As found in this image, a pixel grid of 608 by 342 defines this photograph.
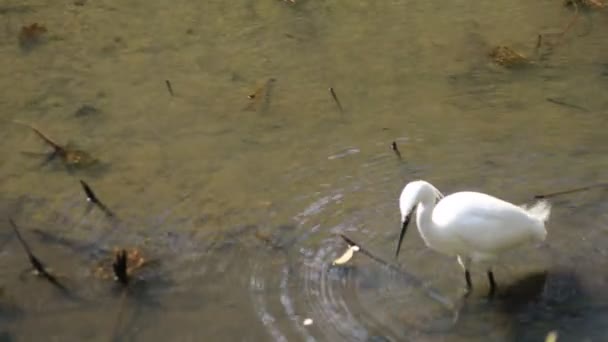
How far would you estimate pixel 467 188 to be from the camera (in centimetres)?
490

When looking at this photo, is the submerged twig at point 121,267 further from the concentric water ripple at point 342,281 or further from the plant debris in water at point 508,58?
the plant debris in water at point 508,58

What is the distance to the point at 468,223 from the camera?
4070 mm

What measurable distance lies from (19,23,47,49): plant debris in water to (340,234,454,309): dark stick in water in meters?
3.08

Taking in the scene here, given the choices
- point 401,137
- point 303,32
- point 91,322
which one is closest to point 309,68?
point 303,32

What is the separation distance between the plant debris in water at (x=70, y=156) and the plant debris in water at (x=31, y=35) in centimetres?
124

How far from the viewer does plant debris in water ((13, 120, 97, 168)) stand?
538 centimetres

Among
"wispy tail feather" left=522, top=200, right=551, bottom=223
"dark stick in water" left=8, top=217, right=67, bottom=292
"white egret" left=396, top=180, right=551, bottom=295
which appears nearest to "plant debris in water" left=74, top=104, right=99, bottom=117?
"dark stick in water" left=8, top=217, right=67, bottom=292

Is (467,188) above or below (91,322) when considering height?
above

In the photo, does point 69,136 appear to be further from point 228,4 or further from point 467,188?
point 467,188

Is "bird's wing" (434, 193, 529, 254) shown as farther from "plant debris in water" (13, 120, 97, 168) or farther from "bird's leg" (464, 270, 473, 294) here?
"plant debris in water" (13, 120, 97, 168)

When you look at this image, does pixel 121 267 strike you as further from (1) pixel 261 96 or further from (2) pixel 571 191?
(2) pixel 571 191

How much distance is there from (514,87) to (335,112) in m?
1.11

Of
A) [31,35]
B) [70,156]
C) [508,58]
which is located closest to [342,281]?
[70,156]

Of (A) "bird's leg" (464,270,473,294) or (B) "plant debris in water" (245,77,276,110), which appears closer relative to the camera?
(A) "bird's leg" (464,270,473,294)
